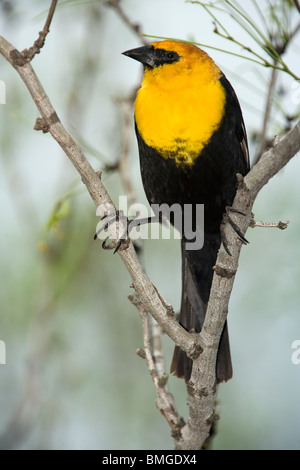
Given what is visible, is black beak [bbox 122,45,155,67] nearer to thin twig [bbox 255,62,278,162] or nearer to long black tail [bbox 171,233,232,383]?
thin twig [bbox 255,62,278,162]

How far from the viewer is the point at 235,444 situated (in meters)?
3.86

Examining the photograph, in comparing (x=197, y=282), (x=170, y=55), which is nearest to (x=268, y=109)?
(x=170, y=55)

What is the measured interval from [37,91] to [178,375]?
1.56 metres

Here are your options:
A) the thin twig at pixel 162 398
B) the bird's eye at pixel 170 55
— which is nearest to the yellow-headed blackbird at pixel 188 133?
the bird's eye at pixel 170 55

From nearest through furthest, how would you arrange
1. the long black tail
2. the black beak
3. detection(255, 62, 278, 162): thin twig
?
detection(255, 62, 278, 162): thin twig < the black beak < the long black tail

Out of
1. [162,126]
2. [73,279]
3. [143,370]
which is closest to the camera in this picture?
[162,126]

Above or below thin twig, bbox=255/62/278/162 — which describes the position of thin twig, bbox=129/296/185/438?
below

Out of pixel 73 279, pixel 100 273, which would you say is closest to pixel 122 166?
pixel 73 279

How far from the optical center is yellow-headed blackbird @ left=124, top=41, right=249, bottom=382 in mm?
2666

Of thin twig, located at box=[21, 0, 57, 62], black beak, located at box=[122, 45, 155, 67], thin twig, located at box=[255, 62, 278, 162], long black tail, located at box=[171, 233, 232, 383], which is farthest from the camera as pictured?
long black tail, located at box=[171, 233, 232, 383]

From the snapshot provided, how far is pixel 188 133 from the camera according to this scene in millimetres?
2658

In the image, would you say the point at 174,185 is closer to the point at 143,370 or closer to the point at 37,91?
the point at 37,91

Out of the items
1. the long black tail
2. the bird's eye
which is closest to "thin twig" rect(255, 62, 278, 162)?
the bird's eye

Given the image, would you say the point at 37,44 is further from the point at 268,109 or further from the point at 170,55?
the point at 268,109
